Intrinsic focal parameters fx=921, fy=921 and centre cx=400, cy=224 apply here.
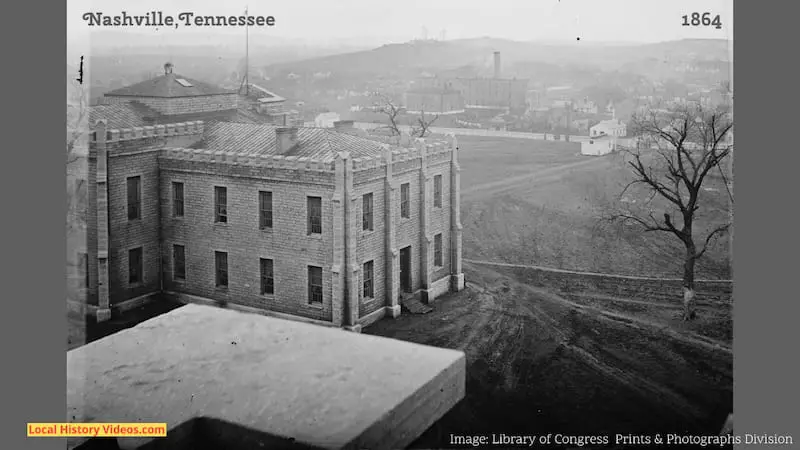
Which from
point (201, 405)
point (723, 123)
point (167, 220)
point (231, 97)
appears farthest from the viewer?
point (231, 97)

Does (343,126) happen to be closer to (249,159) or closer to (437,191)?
(437,191)

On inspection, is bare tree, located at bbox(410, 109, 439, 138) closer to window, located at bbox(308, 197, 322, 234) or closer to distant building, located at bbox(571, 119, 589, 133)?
distant building, located at bbox(571, 119, 589, 133)

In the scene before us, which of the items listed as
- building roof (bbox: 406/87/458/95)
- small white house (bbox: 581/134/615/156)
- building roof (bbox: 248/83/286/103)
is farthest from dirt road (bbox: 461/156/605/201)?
building roof (bbox: 248/83/286/103)

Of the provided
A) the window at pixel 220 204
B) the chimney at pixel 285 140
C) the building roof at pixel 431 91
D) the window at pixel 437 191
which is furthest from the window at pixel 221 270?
the building roof at pixel 431 91

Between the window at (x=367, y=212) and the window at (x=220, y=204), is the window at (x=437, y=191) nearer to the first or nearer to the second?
the window at (x=367, y=212)

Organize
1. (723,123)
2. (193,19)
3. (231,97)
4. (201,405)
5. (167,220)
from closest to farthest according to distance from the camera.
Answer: (201,405) < (193,19) < (723,123) < (167,220) < (231,97)

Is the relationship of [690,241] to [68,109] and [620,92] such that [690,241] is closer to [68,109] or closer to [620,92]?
[620,92]

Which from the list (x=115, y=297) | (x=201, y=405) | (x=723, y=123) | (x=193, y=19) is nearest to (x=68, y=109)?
(x=193, y=19)
